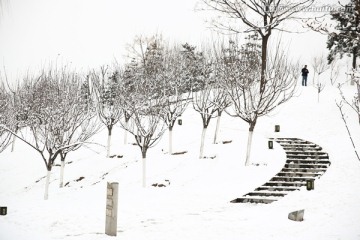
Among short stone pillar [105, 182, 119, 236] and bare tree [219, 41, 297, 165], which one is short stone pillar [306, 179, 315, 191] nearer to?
bare tree [219, 41, 297, 165]

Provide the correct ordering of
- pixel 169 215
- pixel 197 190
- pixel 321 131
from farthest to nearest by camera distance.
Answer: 1. pixel 321 131
2. pixel 197 190
3. pixel 169 215

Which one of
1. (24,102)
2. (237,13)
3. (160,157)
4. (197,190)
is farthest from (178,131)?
(24,102)

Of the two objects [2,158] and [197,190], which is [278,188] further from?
[2,158]

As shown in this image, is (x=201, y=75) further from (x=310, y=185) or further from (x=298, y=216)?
(x=298, y=216)

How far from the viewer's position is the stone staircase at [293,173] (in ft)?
39.1

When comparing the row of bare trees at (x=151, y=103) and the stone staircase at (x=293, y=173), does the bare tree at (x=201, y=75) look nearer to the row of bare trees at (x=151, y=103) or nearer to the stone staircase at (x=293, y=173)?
the row of bare trees at (x=151, y=103)

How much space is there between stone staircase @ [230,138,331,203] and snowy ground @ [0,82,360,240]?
0.38 metres

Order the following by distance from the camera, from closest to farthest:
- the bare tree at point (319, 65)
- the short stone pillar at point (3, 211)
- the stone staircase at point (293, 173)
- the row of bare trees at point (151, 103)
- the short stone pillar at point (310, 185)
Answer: the short stone pillar at point (3, 211), the short stone pillar at point (310, 185), the stone staircase at point (293, 173), the row of bare trees at point (151, 103), the bare tree at point (319, 65)

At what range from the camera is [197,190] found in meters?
13.6

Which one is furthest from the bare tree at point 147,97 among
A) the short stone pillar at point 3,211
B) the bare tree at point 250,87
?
the short stone pillar at point 3,211

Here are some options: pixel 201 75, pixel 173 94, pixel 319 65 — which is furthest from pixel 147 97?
pixel 319 65

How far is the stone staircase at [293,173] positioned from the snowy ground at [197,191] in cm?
38

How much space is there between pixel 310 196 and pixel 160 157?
908 cm

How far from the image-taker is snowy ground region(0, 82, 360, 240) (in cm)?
875
